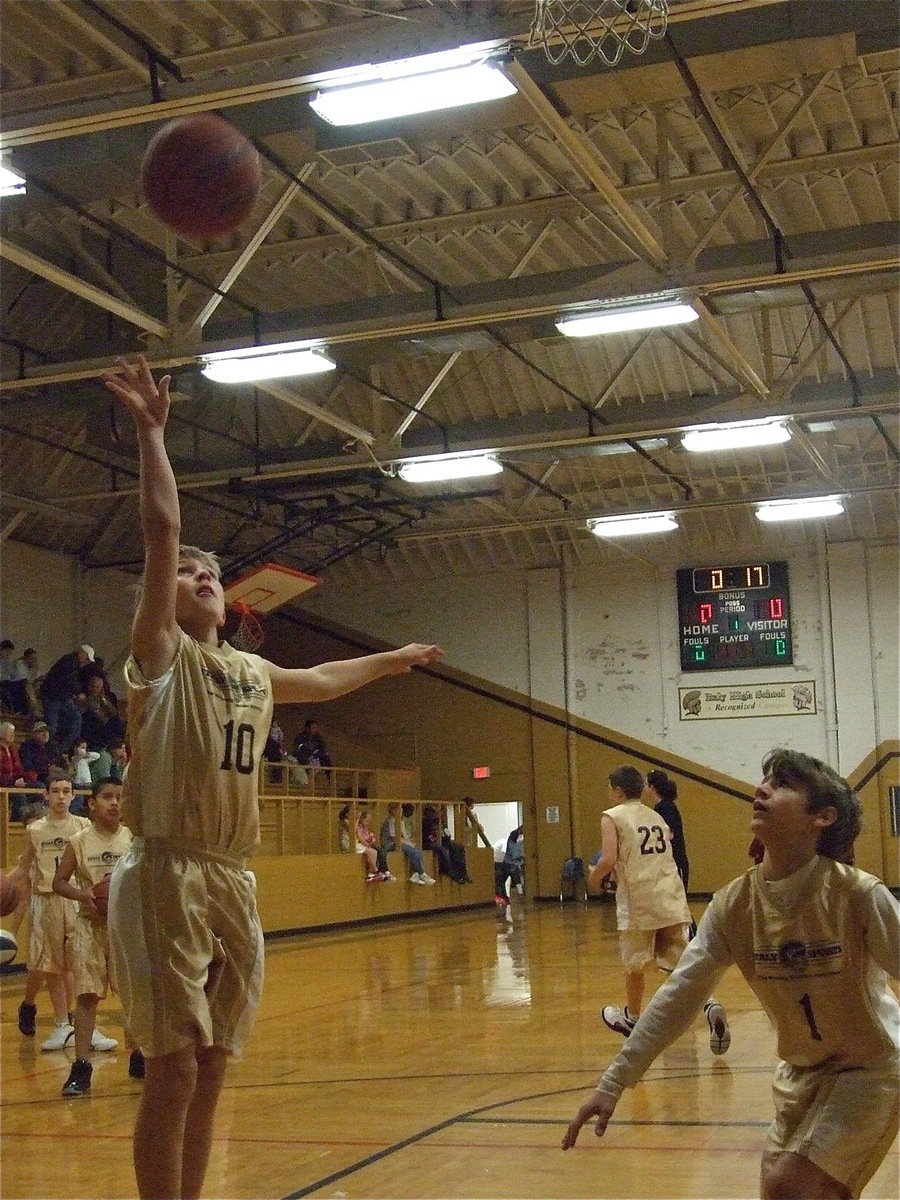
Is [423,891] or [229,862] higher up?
[229,862]

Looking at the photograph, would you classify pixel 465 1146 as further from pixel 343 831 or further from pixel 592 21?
pixel 343 831

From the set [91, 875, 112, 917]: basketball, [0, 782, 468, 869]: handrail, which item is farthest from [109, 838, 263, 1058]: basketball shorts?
[0, 782, 468, 869]: handrail

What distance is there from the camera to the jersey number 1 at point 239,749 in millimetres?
3637

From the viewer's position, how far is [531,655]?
1051 inches

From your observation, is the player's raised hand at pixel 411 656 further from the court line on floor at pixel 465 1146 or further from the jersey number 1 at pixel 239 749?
the court line on floor at pixel 465 1146

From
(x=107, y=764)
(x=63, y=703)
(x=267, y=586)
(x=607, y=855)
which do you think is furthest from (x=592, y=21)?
(x=267, y=586)

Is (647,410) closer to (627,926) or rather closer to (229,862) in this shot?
(627,926)

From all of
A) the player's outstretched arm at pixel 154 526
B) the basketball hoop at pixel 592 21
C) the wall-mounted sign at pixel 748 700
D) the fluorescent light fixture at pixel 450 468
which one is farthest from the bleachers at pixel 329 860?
the player's outstretched arm at pixel 154 526

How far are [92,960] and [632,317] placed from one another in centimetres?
745

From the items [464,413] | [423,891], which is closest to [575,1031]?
[464,413]

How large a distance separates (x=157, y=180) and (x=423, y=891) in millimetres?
18728

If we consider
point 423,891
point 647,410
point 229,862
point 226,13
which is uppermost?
point 226,13

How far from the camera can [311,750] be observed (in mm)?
23703

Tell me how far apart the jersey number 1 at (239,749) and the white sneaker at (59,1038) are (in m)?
6.16
